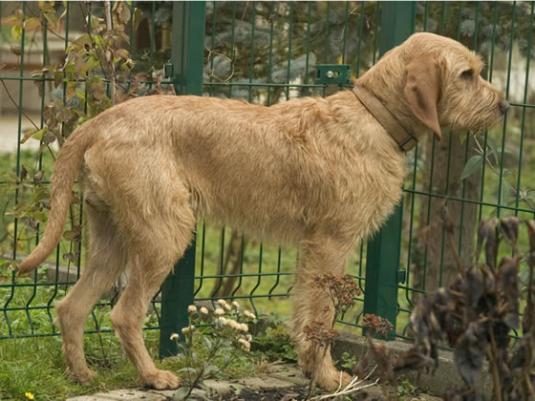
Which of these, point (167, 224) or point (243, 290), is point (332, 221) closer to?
point (167, 224)

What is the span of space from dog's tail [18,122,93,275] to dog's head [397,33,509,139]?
1.67m

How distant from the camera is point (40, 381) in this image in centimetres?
579

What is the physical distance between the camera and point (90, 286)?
6043 millimetres

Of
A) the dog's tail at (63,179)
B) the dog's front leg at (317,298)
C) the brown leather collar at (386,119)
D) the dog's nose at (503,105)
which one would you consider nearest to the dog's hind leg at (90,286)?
the dog's tail at (63,179)

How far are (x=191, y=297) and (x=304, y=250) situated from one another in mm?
850

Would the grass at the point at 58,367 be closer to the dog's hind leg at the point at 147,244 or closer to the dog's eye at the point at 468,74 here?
the dog's hind leg at the point at 147,244

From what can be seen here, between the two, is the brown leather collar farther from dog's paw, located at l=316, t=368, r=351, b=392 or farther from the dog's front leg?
dog's paw, located at l=316, t=368, r=351, b=392

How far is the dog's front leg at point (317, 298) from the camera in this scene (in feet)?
19.7

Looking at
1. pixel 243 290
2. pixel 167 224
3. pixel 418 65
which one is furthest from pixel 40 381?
pixel 243 290

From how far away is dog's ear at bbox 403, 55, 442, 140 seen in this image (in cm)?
583

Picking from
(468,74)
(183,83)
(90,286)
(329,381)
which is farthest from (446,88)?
(90,286)

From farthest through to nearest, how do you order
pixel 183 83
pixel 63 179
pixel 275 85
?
1. pixel 275 85
2. pixel 183 83
3. pixel 63 179

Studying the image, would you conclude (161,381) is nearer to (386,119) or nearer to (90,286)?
(90,286)

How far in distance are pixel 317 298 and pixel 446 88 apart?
4.25 feet
